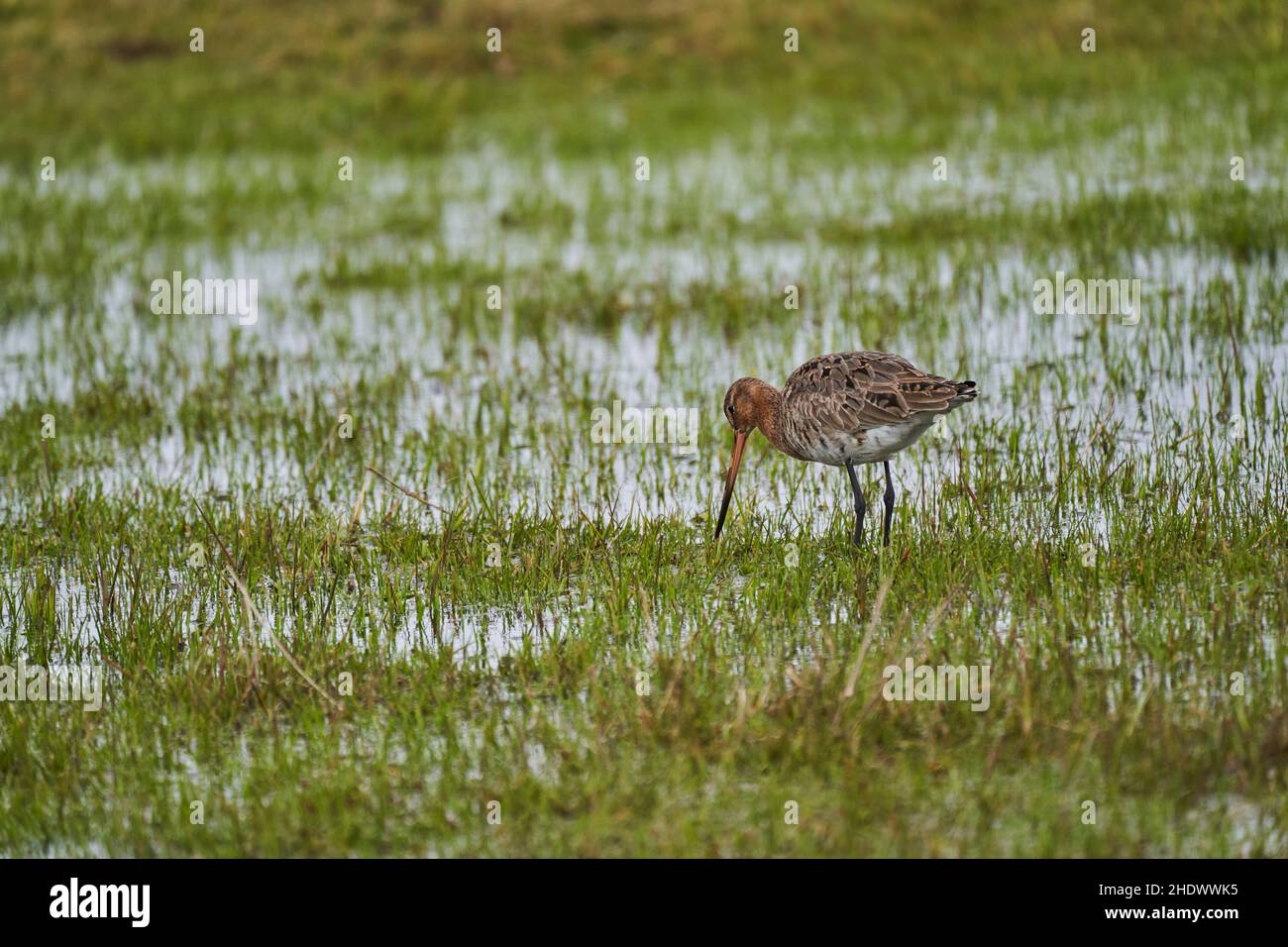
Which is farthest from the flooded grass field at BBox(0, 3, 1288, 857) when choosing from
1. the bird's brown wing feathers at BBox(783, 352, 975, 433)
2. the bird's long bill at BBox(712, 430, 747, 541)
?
the bird's brown wing feathers at BBox(783, 352, 975, 433)

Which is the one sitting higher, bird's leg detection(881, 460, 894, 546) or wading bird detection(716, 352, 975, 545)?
wading bird detection(716, 352, 975, 545)

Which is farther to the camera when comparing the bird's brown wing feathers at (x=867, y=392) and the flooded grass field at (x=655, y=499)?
the bird's brown wing feathers at (x=867, y=392)

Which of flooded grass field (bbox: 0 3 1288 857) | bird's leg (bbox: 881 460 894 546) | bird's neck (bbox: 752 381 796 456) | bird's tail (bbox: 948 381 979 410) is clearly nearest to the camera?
flooded grass field (bbox: 0 3 1288 857)

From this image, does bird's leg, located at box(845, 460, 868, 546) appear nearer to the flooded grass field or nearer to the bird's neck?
the flooded grass field

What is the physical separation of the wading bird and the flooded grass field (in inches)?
12.7

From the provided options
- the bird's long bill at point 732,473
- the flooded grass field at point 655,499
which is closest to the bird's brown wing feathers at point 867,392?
the bird's long bill at point 732,473

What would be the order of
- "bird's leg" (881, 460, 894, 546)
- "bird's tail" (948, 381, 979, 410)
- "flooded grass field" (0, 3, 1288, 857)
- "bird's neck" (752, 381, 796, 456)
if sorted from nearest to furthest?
"flooded grass field" (0, 3, 1288, 857)
"bird's tail" (948, 381, 979, 410)
"bird's leg" (881, 460, 894, 546)
"bird's neck" (752, 381, 796, 456)

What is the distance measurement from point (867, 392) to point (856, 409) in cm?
8

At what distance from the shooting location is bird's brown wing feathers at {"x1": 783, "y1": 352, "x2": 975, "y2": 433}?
632 centimetres

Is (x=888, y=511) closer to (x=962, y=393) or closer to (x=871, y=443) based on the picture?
(x=871, y=443)

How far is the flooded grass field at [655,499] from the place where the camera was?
475 cm

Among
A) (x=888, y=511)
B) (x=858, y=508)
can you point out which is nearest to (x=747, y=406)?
(x=858, y=508)

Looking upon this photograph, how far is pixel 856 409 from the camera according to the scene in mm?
6406

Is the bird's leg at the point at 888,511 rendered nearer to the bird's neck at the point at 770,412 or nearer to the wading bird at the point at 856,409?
the wading bird at the point at 856,409
